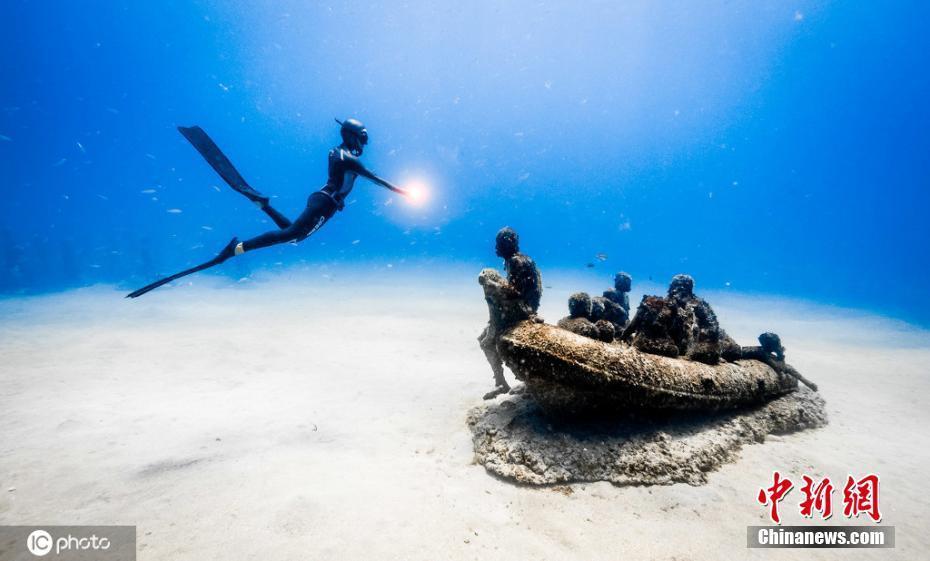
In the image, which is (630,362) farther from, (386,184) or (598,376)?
(386,184)

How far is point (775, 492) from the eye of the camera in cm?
401

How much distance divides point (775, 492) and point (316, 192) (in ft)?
24.7

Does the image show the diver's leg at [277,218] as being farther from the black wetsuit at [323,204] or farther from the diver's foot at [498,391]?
the diver's foot at [498,391]


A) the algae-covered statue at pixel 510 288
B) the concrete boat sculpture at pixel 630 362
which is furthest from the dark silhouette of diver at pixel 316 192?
the concrete boat sculpture at pixel 630 362

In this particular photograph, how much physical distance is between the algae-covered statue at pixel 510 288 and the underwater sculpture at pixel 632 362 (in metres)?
0.02

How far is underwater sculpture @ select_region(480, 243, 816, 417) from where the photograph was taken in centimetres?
410

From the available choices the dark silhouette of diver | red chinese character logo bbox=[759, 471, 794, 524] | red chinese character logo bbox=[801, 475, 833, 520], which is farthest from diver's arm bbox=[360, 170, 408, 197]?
red chinese character logo bbox=[801, 475, 833, 520]

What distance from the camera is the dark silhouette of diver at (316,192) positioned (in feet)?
18.8

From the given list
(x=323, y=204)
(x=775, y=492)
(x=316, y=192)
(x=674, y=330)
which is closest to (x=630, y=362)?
(x=674, y=330)

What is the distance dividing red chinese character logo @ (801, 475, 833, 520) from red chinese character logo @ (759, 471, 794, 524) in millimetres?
160

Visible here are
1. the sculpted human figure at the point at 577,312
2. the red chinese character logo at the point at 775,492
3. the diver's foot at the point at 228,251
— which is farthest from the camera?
the diver's foot at the point at 228,251

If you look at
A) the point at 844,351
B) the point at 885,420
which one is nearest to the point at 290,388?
the point at 885,420

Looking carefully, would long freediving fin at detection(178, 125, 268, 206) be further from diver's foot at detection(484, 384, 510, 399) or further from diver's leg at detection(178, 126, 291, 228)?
diver's foot at detection(484, 384, 510, 399)

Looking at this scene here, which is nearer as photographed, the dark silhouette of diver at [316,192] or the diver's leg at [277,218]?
the dark silhouette of diver at [316,192]
